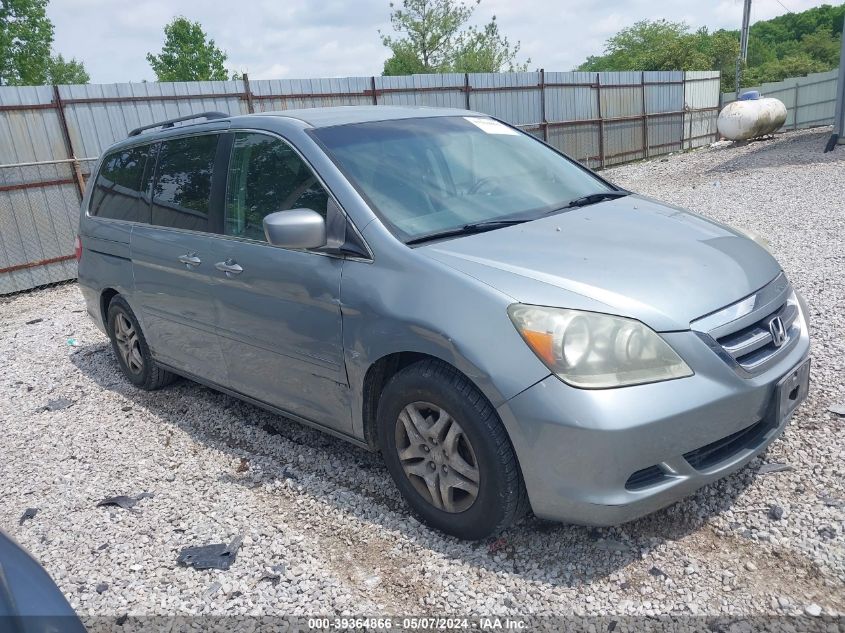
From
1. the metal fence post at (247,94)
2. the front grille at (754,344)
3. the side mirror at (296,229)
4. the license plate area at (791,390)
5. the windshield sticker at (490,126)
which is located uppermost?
the metal fence post at (247,94)

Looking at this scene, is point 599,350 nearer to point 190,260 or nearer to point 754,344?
point 754,344

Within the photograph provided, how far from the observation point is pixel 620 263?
2730 millimetres

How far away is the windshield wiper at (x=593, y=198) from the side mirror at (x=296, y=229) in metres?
1.28

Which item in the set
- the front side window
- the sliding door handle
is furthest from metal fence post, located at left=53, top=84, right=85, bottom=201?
the front side window

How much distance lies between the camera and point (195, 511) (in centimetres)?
342

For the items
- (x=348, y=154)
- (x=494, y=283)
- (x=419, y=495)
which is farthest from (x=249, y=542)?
(x=348, y=154)

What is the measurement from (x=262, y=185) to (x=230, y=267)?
0.48 metres

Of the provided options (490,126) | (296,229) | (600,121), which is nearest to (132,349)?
(296,229)

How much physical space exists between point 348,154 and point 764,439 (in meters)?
2.26

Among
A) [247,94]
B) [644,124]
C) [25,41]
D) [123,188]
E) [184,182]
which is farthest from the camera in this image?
[25,41]

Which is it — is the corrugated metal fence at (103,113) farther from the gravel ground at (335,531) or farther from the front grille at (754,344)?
the front grille at (754,344)

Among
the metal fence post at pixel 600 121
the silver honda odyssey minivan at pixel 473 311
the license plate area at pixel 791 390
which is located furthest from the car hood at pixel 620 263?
the metal fence post at pixel 600 121

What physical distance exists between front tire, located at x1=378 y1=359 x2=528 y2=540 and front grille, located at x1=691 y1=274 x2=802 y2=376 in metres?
0.87

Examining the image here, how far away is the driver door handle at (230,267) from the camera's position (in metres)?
3.60
